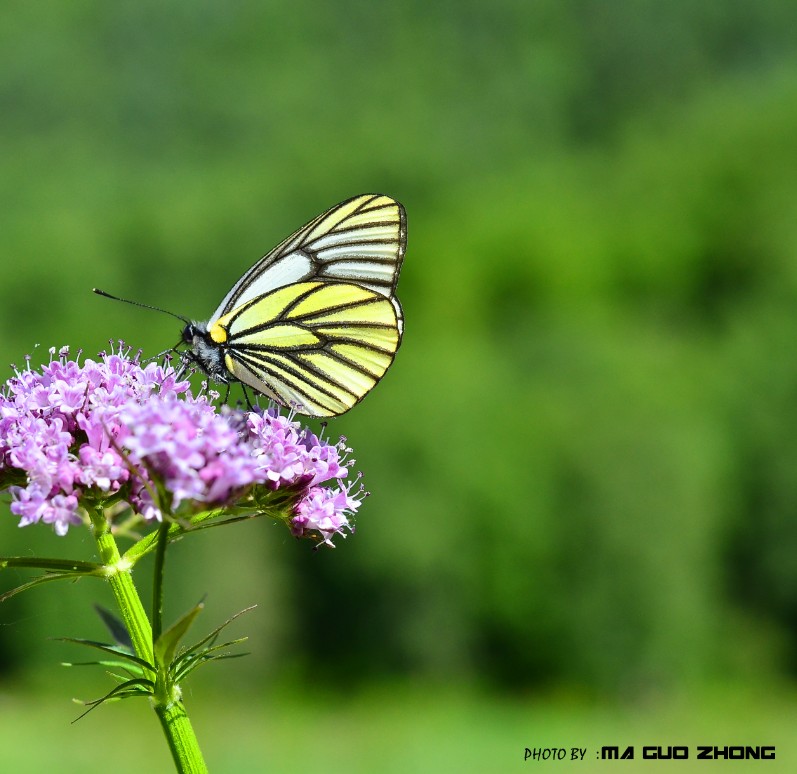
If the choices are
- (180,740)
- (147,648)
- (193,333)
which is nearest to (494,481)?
(193,333)

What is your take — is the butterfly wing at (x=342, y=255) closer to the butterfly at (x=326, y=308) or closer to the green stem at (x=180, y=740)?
the butterfly at (x=326, y=308)

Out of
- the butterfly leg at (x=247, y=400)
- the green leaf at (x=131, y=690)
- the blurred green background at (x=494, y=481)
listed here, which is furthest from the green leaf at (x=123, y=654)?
the blurred green background at (x=494, y=481)

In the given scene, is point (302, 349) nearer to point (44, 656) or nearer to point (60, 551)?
point (60, 551)

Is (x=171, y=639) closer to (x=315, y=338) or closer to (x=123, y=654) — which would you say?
(x=123, y=654)

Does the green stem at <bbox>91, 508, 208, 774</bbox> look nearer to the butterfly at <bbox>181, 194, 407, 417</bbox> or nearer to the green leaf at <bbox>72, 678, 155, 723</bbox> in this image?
the green leaf at <bbox>72, 678, 155, 723</bbox>

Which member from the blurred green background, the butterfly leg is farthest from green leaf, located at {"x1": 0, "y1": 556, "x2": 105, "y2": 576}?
the blurred green background

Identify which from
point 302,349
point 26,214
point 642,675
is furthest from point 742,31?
point 302,349

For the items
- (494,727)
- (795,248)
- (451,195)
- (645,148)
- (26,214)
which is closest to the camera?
(494,727)
